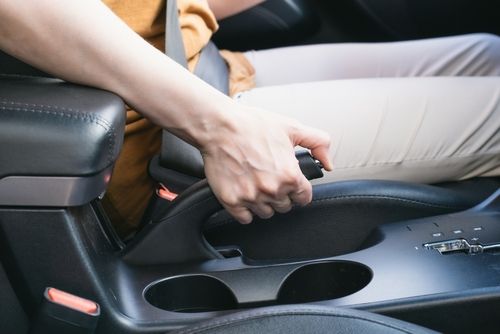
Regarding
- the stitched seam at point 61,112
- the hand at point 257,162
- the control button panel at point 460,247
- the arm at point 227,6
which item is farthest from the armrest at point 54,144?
the arm at point 227,6

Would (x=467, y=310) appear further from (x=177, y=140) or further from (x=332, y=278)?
(x=177, y=140)

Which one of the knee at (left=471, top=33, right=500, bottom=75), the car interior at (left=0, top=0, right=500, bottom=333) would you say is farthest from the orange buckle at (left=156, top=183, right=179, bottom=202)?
the knee at (left=471, top=33, right=500, bottom=75)

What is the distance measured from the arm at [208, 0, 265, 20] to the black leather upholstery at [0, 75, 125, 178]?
1.88ft

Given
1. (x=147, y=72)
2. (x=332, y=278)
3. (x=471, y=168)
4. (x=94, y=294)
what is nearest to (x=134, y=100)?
(x=147, y=72)

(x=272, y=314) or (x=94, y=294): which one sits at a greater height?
(x=272, y=314)

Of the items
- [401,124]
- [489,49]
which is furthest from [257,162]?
[489,49]

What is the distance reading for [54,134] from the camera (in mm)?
633

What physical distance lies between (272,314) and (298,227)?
0.89ft

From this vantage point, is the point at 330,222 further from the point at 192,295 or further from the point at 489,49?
the point at 489,49

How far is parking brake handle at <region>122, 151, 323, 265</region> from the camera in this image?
0.78 metres

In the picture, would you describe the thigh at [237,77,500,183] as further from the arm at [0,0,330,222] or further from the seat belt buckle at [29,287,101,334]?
the seat belt buckle at [29,287,101,334]

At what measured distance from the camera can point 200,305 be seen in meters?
0.80

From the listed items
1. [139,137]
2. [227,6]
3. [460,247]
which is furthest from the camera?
[227,6]

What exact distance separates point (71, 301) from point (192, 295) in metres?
0.16
